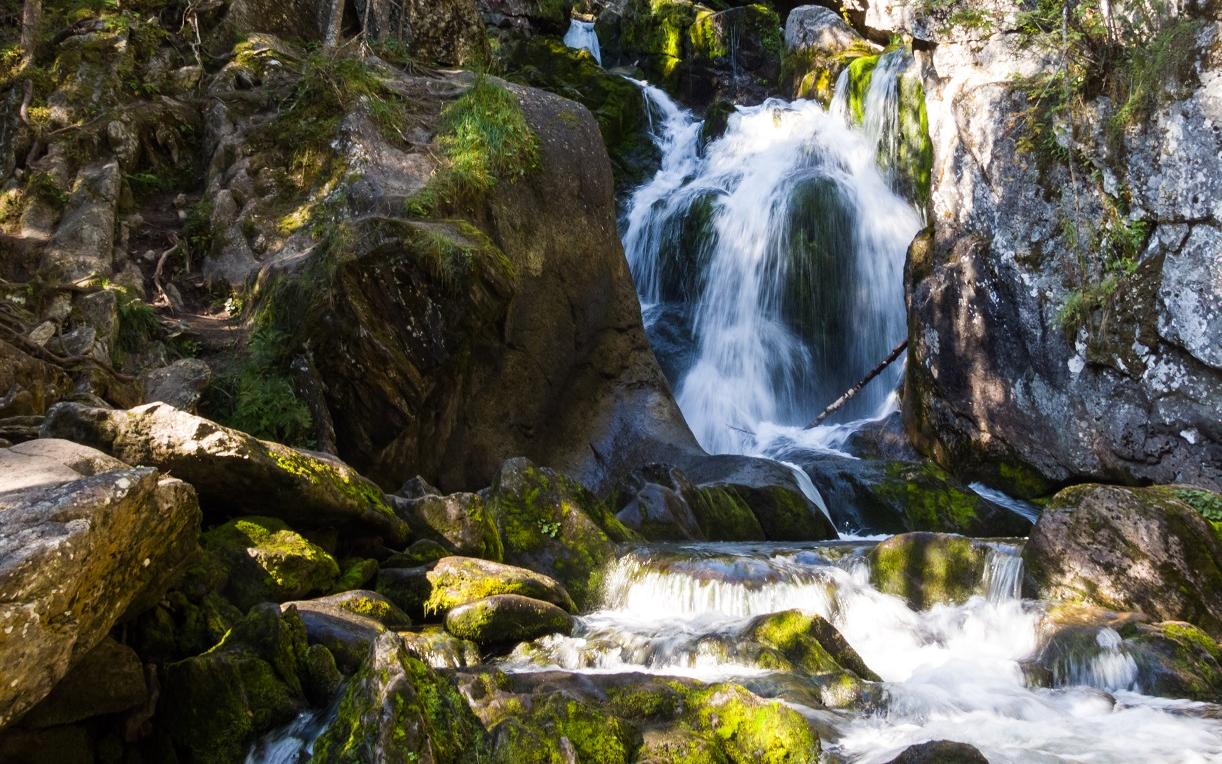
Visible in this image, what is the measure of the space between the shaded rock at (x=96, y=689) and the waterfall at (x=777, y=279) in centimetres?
1030

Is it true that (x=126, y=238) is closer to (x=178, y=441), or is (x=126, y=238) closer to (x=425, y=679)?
(x=178, y=441)

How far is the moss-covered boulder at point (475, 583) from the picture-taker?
605 cm

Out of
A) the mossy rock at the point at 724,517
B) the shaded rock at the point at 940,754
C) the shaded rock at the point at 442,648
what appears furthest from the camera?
the mossy rock at the point at 724,517

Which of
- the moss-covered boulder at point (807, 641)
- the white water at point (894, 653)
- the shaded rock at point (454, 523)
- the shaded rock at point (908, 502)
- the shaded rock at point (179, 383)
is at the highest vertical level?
the shaded rock at point (179, 383)

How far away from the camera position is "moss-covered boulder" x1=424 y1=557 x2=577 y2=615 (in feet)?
19.8

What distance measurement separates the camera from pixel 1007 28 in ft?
38.6

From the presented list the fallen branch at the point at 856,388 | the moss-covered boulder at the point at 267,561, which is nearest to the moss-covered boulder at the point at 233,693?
the moss-covered boulder at the point at 267,561

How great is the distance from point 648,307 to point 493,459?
234 inches

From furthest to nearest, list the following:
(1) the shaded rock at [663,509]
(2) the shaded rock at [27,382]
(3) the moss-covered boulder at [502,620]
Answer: (1) the shaded rock at [663,509] → (2) the shaded rock at [27,382] → (3) the moss-covered boulder at [502,620]

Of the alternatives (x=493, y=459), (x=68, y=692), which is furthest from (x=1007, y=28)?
(x=68, y=692)

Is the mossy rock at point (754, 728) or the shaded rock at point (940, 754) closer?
the shaded rock at point (940, 754)

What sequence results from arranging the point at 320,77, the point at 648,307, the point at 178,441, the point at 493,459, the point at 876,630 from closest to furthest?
the point at 178,441
the point at 876,630
the point at 493,459
the point at 320,77
the point at 648,307

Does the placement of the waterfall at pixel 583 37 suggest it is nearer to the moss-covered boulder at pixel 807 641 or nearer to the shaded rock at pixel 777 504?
the shaded rock at pixel 777 504

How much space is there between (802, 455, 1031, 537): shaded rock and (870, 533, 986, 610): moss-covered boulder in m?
2.87
